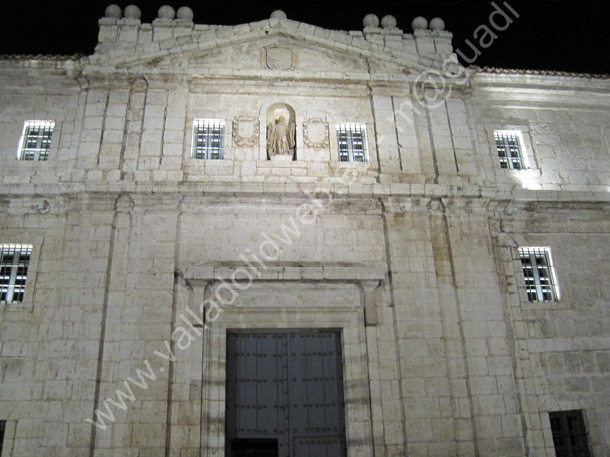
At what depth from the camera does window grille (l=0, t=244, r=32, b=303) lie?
457 inches

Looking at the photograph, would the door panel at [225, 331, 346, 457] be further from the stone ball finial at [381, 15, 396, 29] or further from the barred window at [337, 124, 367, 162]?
the stone ball finial at [381, 15, 396, 29]

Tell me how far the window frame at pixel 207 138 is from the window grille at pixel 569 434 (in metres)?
10.2

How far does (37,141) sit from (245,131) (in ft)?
17.7

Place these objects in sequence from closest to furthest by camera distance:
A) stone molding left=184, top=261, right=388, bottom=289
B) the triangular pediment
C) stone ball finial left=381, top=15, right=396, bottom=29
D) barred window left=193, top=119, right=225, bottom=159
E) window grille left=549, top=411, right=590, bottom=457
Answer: stone molding left=184, top=261, right=388, bottom=289 → window grille left=549, top=411, right=590, bottom=457 → barred window left=193, top=119, right=225, bottom=159 → the triangular pediment → stone ball finial left=381, top=15, right=396, bottom=29

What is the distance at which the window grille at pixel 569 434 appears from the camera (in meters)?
11.5

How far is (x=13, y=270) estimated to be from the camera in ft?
38.5

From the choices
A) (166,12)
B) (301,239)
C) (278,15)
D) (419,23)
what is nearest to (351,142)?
(301,239)

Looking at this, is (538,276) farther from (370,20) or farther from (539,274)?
(370,20)

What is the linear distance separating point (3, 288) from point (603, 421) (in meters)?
14.1

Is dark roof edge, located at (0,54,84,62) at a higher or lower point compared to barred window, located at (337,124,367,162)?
higher

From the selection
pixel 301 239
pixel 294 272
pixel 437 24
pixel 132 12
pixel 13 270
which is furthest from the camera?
pixel 437 24

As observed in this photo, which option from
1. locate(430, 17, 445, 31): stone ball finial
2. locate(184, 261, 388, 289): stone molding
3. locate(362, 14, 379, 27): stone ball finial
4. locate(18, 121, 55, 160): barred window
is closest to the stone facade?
locate(184, 261, 388, 289): stone molding

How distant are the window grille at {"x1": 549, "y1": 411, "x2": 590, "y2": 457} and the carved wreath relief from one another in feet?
32.0

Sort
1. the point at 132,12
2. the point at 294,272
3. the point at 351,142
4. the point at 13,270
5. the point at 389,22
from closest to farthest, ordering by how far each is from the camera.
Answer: the point at 294,272 → the point at 13,270 → the point at 351,142 → the point at 132,12 → the point at 389,22
